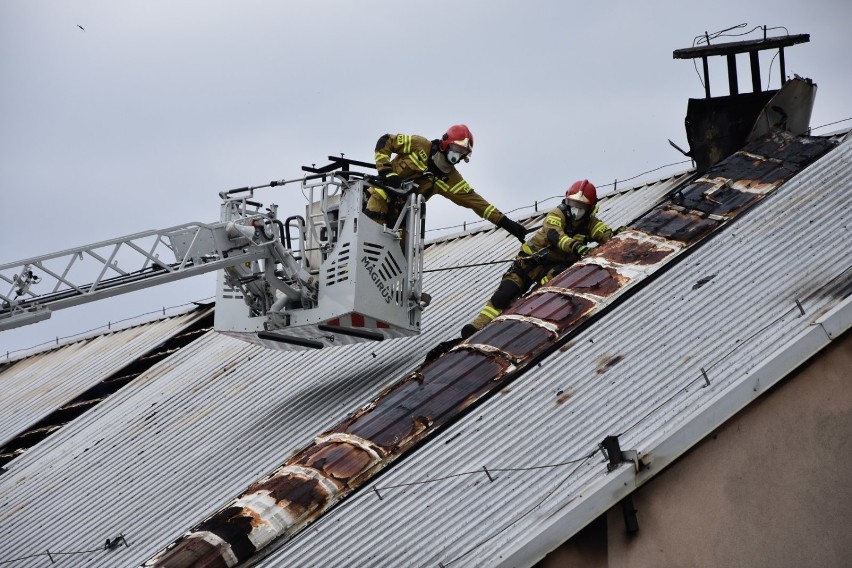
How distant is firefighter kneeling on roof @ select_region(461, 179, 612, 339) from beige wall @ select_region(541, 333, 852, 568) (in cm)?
607

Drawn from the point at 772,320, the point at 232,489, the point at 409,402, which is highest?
the point at 772,320

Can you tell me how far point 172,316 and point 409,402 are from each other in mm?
11609

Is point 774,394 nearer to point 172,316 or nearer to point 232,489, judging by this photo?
point 232,489

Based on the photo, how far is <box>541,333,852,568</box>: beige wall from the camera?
40.6 feet

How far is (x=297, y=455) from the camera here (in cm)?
1605

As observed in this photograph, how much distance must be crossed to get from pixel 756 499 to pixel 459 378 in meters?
4.43

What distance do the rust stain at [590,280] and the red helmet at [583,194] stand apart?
143cm

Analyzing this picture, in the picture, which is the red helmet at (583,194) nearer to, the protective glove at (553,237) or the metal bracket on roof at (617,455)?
the protective glove at (553,237)

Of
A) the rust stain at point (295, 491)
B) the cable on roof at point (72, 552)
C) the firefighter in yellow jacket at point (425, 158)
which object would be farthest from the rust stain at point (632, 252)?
the cable on roof at point (72, 552)

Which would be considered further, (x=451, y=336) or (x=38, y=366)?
(x=38, y=366)

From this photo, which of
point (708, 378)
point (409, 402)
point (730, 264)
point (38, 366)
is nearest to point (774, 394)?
point (708, 378)

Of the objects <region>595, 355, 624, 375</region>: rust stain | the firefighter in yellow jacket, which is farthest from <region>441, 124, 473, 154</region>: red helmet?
<region>595, 355, 624, 375</region>: rust stain

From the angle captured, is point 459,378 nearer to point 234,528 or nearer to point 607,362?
point 607,362

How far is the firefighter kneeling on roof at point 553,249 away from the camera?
61.3 feet
